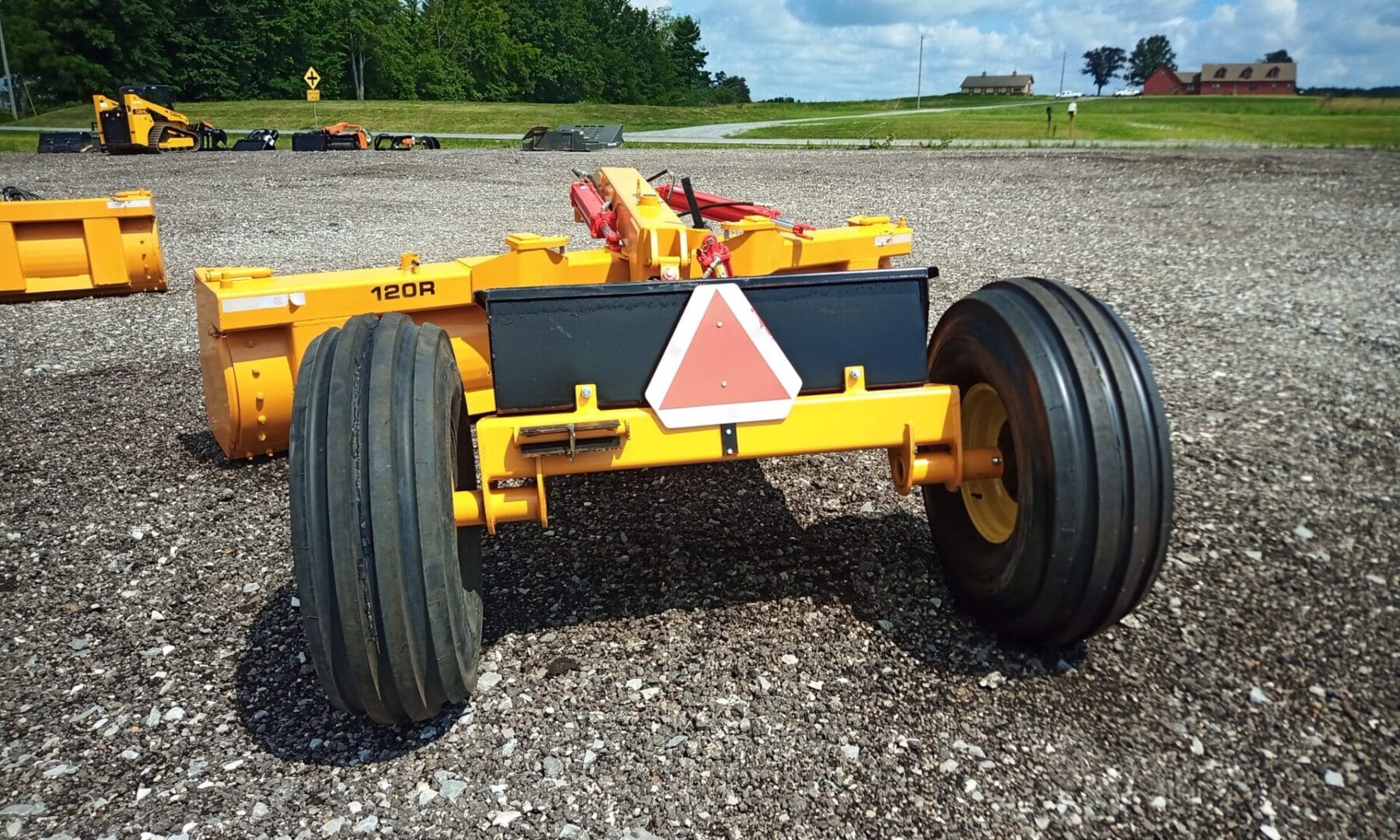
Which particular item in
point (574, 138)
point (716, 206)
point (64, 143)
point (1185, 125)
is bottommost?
point (716, 206)

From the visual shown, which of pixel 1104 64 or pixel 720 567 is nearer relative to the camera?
pixel 720 567

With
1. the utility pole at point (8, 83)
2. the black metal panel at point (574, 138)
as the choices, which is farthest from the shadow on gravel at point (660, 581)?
the utility pole at point (8, 83)

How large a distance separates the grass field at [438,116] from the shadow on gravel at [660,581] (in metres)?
36.1

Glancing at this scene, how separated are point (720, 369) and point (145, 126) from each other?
28137 mm

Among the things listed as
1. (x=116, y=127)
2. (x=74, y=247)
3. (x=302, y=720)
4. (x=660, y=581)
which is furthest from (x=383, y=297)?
(x=116, y=127)

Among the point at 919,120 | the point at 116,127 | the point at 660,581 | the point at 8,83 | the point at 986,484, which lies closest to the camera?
the point at 986,484

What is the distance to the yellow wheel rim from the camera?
3166mm

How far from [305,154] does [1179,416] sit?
83.2ft

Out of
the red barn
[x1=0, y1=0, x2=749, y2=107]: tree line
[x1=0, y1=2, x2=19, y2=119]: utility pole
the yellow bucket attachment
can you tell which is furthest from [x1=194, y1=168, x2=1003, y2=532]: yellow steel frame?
the red barn

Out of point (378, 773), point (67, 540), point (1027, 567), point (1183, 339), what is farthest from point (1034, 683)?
point (1183, 339)

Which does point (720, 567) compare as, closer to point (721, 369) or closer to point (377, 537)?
point (721, 369)

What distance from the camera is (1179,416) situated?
522 centimetres

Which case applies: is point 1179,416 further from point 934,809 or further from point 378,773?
point 378,773

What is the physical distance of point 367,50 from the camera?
67875mm
